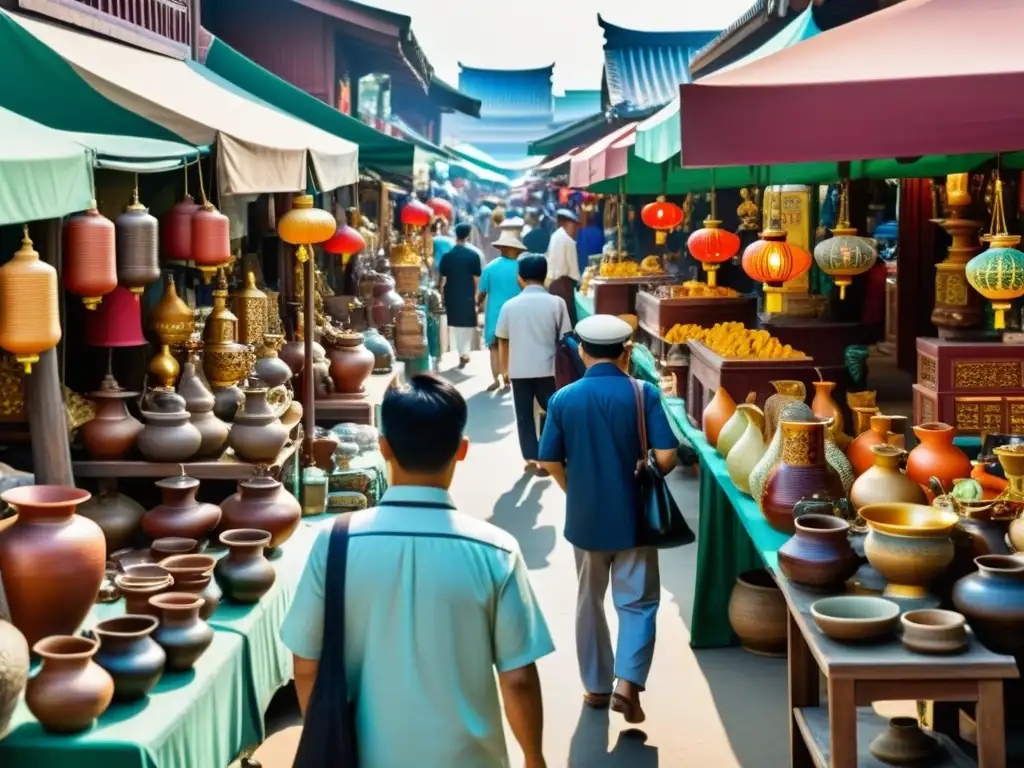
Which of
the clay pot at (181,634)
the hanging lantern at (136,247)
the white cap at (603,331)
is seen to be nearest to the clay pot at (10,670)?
the clay pot at (181,634)

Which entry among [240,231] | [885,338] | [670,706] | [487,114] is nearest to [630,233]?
[885,338]

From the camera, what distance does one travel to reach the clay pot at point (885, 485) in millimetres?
4727

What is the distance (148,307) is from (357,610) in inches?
191

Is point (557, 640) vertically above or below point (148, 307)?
below

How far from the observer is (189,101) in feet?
23.4

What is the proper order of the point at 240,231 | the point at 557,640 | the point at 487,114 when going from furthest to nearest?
the point at 487,114
the point at 240,231
the point at 557,640

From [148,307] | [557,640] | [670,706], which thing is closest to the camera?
[670,706]

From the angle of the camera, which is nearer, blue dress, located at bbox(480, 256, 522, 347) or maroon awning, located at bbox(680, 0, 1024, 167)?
maroon awning, located at bbox(680, 0, 1024, 167)

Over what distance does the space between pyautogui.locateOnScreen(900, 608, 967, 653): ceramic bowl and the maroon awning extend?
127cm

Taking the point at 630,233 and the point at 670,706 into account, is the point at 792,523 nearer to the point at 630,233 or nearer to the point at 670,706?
the point at 670,706

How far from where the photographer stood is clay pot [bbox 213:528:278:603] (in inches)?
195

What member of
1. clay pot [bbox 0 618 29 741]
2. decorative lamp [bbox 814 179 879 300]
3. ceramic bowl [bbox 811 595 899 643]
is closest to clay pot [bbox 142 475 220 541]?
clay pot [bbox 0 618 29 741]

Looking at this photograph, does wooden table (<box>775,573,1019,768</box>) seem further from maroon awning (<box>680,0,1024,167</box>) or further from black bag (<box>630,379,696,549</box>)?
black bag (<box>630,379,696,549</box>)

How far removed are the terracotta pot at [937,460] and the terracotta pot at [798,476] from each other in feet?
0.93
